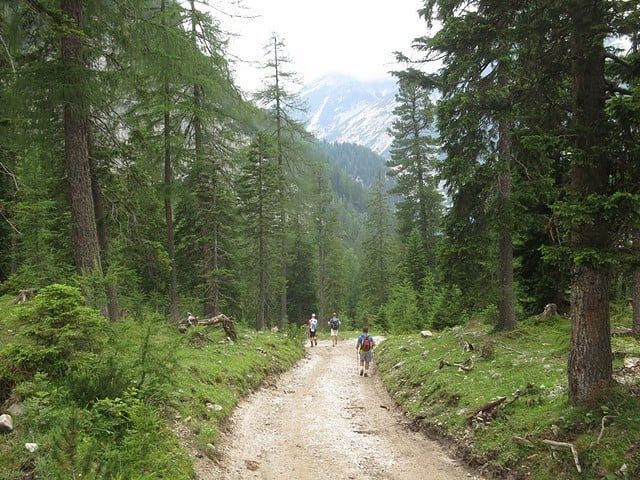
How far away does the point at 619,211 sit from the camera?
18.9 ft

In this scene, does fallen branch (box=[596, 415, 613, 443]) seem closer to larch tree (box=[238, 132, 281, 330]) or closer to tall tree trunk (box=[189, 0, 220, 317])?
tall tree trunk (box=[189, 0, 220, 317])

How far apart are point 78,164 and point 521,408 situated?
10.6 meters

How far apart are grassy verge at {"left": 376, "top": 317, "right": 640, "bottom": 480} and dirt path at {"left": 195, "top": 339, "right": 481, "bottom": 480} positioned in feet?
1.83

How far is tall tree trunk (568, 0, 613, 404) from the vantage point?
623 cm

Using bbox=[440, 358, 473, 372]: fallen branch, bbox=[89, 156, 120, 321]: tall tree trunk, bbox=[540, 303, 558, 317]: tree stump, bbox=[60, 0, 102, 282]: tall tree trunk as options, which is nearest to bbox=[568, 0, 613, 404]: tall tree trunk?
bbox=[440, 358, 473, 372]: fallen branch

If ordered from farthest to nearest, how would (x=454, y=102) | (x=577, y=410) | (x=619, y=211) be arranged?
(x=454, y=102) < (x=577, y=410) < (x=619, y=211)

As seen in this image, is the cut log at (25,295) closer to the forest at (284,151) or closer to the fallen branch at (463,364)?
the forest at (284,151)

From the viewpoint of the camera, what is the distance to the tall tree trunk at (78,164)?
8844mm

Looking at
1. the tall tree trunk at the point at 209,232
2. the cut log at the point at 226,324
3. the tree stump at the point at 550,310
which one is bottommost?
the cut log at the point at 226,324

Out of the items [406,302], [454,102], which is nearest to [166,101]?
[454,102]

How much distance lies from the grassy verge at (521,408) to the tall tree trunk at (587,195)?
44cm

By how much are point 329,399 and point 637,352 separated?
25.8 ft

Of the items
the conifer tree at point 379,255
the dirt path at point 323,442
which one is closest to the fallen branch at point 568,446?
the dirt path at point 323,442

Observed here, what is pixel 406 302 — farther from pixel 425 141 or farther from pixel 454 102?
pixel 454 102
